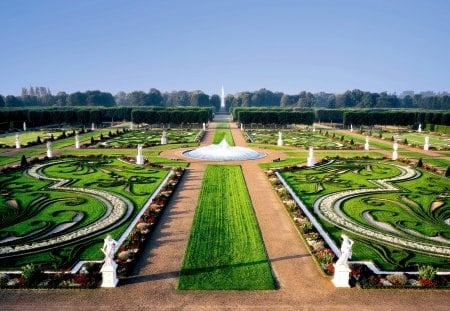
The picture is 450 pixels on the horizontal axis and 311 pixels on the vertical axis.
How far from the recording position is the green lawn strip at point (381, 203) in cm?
1590

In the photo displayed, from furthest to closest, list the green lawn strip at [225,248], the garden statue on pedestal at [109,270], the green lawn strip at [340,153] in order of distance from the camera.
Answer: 1. the green lawn strip at [340,153]
2. the green lawn strip at [225,248]
3. the garden statue on pedestal at [109,270]

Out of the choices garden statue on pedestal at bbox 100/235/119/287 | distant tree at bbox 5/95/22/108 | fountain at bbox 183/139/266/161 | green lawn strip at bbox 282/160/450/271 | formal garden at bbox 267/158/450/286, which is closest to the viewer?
garden statue on pedestal at bbox 100/235/119/287

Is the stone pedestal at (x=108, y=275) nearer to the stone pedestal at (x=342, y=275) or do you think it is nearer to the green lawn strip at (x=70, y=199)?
the green lawn strip at (x=70, y=199)

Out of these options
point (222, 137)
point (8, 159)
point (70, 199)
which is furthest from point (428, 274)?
point (222, 137)

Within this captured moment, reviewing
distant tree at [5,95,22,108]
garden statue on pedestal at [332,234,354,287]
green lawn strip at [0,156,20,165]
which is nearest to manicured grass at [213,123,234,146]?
green lawn strip at [0,156,20,165]

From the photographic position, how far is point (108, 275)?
13.2m

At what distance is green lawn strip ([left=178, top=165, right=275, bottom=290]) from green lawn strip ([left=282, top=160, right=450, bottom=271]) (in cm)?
402

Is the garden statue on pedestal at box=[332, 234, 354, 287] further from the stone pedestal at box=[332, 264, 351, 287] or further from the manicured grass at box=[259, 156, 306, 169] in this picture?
the manicured grass at box=[259, 156, 306, 169]

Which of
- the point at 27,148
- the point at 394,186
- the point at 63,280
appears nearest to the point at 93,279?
the point at 63,280

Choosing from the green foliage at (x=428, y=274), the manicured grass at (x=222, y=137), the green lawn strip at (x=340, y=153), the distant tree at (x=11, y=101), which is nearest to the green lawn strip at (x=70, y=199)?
the green foliage at (x=428, y=274)

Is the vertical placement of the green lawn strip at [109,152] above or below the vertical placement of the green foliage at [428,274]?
above

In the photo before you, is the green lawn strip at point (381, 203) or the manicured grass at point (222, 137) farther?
the manicured grass at point (222, 137)

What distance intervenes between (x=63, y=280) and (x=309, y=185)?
1922cm

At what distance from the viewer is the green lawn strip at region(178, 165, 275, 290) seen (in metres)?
13.6
